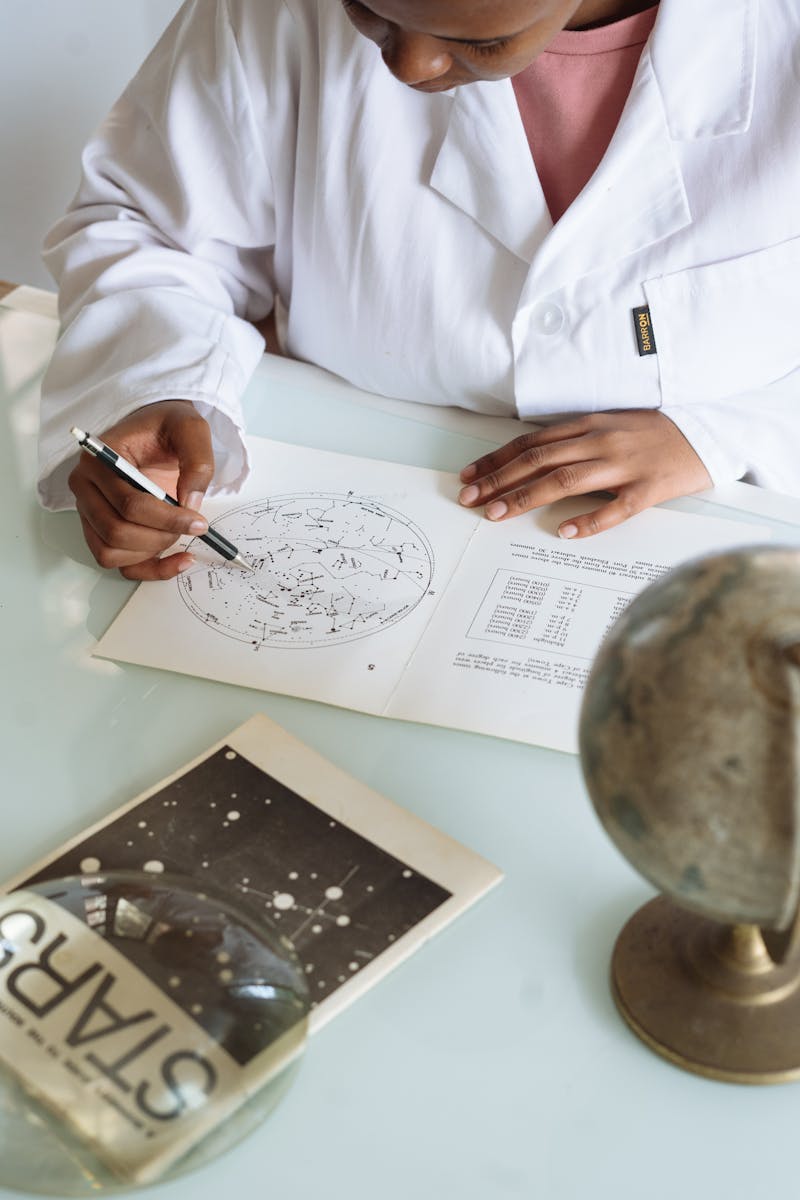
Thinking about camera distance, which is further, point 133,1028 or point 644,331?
point 644,331

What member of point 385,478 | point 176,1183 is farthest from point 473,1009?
point 385,478

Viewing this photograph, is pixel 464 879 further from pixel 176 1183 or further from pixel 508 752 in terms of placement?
pixel 176 1183

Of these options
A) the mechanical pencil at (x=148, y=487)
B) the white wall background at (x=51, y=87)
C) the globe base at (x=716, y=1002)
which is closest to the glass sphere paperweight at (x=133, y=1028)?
the globe base at (x=716, y=1002)

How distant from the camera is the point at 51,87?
2.12m

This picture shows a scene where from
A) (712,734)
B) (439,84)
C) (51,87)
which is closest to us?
(712,734)

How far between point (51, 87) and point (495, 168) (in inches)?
53.3

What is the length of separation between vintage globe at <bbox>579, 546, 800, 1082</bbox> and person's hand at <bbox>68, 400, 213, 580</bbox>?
20.3 inches

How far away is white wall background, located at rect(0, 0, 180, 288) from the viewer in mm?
2064

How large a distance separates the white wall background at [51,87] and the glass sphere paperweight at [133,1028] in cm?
178

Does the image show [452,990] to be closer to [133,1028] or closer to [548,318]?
[133,1028]

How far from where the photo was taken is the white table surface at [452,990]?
23.2 inches

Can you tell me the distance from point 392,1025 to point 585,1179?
0.12 meters

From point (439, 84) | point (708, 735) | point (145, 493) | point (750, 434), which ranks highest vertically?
point (439, 84)

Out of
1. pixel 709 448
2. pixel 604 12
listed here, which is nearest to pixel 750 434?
pixel 709 448
